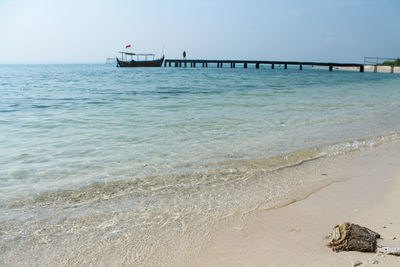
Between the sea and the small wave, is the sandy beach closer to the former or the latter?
the sea

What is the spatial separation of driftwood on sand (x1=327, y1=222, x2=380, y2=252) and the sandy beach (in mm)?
51

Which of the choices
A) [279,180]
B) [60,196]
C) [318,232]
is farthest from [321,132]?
[60,196]

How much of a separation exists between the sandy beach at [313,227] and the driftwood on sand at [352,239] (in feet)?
0.17

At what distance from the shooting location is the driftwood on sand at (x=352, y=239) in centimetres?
227

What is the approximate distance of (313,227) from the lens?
2.71 metres

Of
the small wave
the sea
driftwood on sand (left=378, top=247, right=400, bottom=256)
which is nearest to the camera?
driftwood on sand (left=378, top=247, right=400, bottom=256)

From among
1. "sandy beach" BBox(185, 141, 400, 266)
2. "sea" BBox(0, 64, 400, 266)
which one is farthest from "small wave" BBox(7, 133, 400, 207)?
"sandy beach" BBox(185, 141, 400, 266)

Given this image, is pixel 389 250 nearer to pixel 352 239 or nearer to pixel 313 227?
pixel 352 239

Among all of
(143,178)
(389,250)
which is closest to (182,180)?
(143,178)

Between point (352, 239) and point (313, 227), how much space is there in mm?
433

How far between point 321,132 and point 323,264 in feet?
18.0

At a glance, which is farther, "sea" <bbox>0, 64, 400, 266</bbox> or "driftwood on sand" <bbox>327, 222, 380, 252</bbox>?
"sea" <bbox>0, 64, 400, 266</bbox>

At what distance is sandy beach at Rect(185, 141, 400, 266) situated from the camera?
2.24 meters

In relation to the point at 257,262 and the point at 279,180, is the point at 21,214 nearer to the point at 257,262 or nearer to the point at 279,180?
the point at 257,262
